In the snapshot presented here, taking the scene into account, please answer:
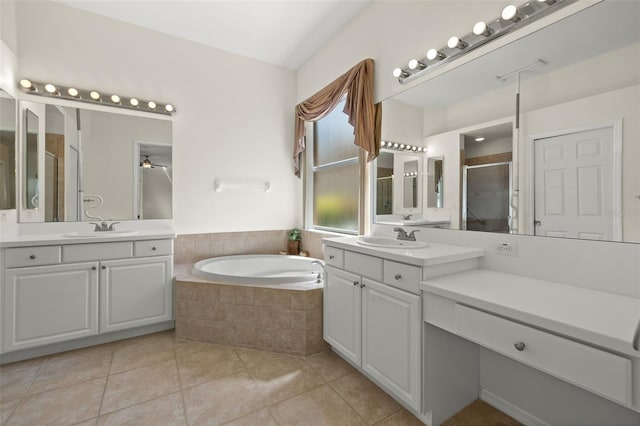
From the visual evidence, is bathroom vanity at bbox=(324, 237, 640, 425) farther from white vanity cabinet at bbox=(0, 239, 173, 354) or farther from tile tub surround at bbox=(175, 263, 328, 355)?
white vanity cabinet at bbox=(0, 239, 173, 354)

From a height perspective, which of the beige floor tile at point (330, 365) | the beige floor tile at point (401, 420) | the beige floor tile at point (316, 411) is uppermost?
the beige floor tile at point (330, 365)

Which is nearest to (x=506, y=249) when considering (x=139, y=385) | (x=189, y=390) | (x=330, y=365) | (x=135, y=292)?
(x=330, y=365)

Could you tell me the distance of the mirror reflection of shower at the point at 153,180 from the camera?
277 centimetres

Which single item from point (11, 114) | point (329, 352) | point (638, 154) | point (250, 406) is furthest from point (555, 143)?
point (11, 114)

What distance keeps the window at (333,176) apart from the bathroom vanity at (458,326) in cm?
109

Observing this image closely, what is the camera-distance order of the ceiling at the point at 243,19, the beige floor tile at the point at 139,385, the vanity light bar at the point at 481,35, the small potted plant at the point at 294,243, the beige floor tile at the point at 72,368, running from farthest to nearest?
the small potted plant at the point at 294,243, the ceiling at the point at 243,19, the beige floor tile at the point at 72,368, the beige floor tile at the point at 139,385, the vanity light bar at the point at 481,35

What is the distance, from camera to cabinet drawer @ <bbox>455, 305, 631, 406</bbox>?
2.70 feet

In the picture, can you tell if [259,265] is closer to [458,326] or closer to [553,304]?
[458,326]

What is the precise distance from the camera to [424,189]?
202 cm

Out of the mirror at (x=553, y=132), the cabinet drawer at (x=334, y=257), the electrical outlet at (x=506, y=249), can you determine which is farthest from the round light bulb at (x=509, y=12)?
the cabinet drawer at (x=334, y=257)

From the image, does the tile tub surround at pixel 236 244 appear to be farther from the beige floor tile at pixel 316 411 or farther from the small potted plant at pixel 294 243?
the beige floor tile at pixel 316 411

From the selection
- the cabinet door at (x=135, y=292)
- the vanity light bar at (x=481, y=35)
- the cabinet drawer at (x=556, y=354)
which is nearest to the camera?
the cabinet drawer at (x=556, y=354)

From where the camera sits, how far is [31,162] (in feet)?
7.69

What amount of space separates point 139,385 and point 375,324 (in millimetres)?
1476
